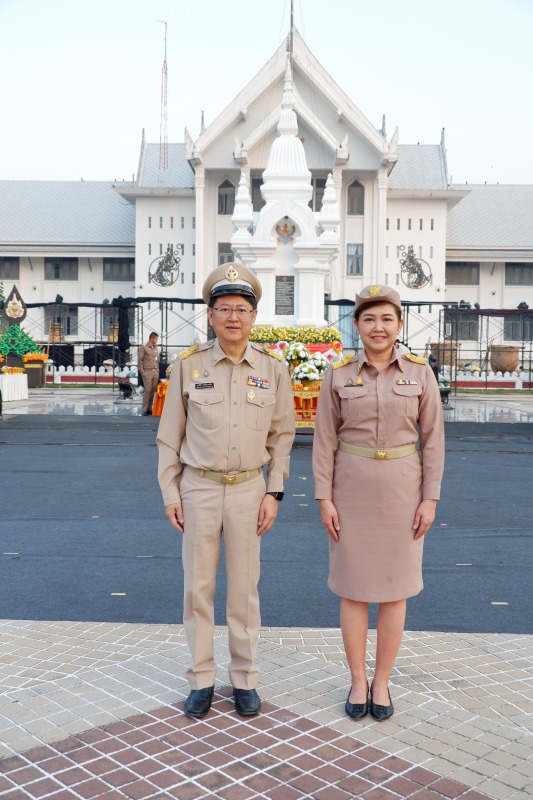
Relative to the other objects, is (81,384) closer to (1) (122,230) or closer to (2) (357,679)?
(1) (122,230)

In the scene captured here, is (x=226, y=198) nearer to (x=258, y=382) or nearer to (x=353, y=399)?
(x=258, y=382)

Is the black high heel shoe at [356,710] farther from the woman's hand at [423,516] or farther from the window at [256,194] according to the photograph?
the window at [256,194]

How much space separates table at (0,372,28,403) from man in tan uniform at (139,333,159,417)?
5.28 meters

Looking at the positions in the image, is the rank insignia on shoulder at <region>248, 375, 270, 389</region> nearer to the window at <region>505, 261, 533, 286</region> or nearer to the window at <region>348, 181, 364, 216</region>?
the window at <region>348, 181, 364, 216</region>

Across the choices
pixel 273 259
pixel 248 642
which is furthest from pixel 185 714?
pixel 273 259

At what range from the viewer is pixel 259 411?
4012 millimetres

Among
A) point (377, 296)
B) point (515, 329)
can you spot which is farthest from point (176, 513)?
point (515, 329)

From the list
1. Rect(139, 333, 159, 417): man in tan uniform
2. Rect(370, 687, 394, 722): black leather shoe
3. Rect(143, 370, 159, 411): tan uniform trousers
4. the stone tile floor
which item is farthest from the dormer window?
Rect(370, 687, 394, 722): black leather shoe

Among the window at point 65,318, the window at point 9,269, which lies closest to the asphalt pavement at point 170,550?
the window at point 65,318

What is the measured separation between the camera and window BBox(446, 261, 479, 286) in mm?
43938

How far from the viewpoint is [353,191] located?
131ft

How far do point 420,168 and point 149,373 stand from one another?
98.6 feet

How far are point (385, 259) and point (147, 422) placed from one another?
26.5 m

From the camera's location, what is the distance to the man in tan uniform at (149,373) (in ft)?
62.1
